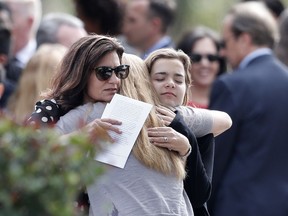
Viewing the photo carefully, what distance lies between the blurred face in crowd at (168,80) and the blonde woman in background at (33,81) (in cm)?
231

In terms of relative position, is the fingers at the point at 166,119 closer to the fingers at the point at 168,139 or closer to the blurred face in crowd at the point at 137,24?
the fingers at the point at 168,139

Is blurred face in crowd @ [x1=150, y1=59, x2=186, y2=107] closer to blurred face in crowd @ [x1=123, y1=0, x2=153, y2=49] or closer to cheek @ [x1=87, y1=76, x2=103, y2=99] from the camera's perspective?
cheek @ [x1=87, y1=76, x2=103, y2=99]

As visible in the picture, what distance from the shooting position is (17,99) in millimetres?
6652

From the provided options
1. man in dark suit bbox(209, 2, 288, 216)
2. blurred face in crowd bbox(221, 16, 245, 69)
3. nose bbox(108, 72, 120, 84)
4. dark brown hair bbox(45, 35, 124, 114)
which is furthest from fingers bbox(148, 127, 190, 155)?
blurred face in crowd bbox(221, 16, 245, 69)

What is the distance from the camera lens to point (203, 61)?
796 cm

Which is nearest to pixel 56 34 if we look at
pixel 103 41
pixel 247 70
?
Answer: pixel 247 70

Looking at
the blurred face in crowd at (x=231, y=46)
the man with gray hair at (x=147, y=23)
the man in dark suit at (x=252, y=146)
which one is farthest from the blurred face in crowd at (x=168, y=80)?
the man with gray hair at (x=147, y=23)

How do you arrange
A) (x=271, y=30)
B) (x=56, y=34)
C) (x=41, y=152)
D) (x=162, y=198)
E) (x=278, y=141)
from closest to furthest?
(x=41, y=152) → (x=162, y=198) → (x=278, y=141) → (x=271, y=30) → (x=56, y=34)

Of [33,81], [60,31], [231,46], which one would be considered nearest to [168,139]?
[33,81]

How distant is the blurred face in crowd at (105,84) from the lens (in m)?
4.05

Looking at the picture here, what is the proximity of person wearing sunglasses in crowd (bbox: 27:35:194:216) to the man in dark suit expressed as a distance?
2418 millimetres

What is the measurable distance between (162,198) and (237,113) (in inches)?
104

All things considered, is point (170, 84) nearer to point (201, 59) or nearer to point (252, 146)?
point (252, 146)

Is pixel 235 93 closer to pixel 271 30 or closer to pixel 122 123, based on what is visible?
pixel 271 30
